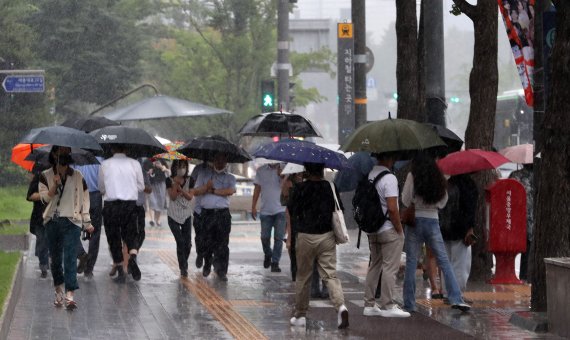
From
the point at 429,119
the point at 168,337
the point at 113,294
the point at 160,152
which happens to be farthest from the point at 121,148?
the point at 168,337

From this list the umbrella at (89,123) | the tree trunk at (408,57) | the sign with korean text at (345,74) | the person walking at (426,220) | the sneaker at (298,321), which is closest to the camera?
the sneaker at (298,321)

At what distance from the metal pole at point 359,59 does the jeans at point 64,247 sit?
1159 cm

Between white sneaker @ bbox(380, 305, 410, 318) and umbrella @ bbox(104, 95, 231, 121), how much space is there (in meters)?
12.0

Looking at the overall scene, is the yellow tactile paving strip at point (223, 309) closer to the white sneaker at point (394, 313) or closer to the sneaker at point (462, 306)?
the white sneaker at point (394, 313)

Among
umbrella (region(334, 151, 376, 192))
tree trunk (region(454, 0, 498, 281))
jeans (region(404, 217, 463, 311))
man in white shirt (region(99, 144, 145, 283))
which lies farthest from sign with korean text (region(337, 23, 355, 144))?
jeans (region(404, 217, 463, 311))

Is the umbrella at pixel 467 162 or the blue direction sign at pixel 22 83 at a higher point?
the blue direction sign at pixel 22 83

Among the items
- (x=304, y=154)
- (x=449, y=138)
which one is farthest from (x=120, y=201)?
(x=304, y=154)

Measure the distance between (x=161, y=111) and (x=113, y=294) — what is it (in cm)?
1080

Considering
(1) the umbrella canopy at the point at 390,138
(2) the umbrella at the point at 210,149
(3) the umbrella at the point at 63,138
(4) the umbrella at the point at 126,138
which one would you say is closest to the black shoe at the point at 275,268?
(2) the umbrella at the point at 210,149

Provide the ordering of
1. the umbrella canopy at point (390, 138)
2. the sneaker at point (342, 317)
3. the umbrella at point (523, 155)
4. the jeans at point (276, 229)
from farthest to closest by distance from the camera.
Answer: the jeans at point (276, 229)
the umbrella at point (523, 155)
the umbrella canopy at point (390, 138)
the sneaker at point (342, 317)

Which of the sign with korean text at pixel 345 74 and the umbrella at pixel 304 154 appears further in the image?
the sign with korean text at pixel 345 74

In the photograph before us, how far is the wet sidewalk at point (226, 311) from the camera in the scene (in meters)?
12.4

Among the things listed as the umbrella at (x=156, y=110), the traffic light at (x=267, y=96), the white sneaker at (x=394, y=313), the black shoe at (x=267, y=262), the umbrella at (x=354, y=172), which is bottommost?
the white sneaker at (x=394, y=313)

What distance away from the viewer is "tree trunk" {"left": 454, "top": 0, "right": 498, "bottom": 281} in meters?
16.4
